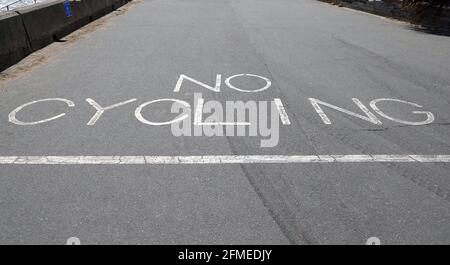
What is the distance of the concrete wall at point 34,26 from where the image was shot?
326 inches

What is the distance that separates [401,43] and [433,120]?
6590 mm

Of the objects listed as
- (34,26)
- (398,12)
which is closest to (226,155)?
(34,26)

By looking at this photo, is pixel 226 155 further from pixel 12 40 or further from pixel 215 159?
pixel 12 40

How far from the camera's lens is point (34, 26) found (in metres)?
9.66

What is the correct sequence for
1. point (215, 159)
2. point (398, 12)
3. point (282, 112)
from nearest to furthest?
point (215, 159) < point (282, 112) < point (398, 12)

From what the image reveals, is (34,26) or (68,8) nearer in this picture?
(34,26)

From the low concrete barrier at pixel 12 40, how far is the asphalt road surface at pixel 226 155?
1.90 feet

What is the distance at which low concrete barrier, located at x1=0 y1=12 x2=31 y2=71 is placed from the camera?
809cm

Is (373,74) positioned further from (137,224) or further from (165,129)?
(137,224)

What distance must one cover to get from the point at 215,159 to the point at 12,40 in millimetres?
6845

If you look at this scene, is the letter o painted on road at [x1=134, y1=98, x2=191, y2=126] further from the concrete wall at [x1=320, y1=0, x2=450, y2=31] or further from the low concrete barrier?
the concrete wall at [x1=320, y1=0, x2=450, y2=31]

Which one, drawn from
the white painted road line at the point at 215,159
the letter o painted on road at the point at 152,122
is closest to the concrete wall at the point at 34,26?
the letter o painted on road at the point at 152,122

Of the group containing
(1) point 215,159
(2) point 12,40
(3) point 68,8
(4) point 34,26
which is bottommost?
(1) point 215,159

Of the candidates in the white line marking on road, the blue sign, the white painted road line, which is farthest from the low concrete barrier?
the white line marking on road
